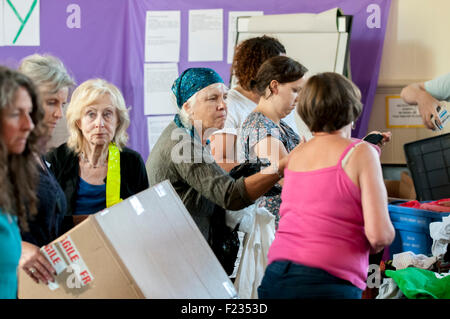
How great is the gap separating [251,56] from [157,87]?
2023 mm

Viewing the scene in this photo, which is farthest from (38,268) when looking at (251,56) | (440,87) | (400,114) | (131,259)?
(400,114)

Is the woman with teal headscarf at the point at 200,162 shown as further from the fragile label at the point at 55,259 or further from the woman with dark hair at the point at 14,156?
the woman with dark hair at the point at 14,156

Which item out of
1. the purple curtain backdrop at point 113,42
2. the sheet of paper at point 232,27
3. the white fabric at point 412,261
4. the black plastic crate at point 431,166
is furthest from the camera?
the purple curtain backdrop at point 113,42

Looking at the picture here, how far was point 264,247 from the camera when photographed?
227cm

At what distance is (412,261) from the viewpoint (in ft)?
8.39

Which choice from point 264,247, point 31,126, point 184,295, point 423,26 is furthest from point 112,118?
point 423,26

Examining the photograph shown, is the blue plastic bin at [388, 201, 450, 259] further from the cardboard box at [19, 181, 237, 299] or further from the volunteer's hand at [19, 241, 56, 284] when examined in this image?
the volunteer's hand at [19, 241, 56, 284]

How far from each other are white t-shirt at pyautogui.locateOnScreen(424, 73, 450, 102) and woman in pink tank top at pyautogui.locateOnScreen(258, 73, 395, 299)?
0.94 meters

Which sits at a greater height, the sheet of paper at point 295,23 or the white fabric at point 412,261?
the sheet of paper at point 295,23

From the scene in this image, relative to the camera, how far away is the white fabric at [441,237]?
2584 mm

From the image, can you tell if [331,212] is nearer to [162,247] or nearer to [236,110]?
[162,247]

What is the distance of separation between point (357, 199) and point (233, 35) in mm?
3234

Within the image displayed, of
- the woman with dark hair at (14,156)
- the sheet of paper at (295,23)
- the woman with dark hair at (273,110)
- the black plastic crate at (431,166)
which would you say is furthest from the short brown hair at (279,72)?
the sheet of paper at (295,23)

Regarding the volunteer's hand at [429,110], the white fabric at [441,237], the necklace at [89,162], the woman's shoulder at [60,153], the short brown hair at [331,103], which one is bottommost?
the white fabric at [441,237]
